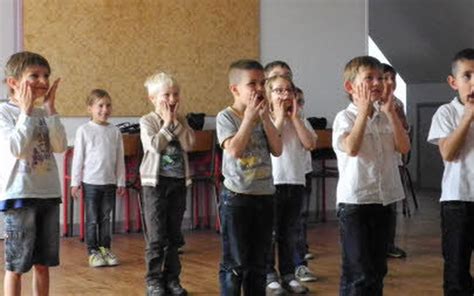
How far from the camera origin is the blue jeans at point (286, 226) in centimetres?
395

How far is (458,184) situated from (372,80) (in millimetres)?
658

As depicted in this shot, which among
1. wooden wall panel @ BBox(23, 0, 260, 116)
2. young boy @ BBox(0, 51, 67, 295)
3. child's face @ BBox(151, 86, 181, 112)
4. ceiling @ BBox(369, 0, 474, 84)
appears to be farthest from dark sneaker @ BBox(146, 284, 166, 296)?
ceiling @ BBox(369, 0, 474, 84)

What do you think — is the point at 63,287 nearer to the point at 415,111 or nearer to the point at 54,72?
the point at 54,72

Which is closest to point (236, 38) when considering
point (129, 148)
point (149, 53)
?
point (149, 53)

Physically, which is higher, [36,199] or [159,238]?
[36,199]

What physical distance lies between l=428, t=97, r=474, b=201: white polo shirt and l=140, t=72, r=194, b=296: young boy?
54.2 inches

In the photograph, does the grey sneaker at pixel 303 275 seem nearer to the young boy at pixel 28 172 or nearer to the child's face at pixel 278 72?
the child's face at pixel 278 72

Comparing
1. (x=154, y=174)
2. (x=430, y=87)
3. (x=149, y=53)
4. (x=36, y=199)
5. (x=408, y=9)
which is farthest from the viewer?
(x=430, y=87)

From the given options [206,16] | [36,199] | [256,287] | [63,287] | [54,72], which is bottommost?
[63,287]

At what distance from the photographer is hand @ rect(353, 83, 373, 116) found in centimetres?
276

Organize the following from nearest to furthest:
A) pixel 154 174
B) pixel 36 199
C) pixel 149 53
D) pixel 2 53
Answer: pixel 36 199 < pixel 154 174 < pixel 2 53 < pixel 149 53

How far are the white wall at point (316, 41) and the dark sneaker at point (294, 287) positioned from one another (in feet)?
12.6

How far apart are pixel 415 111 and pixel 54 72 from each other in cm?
578

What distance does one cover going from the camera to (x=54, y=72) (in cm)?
667
